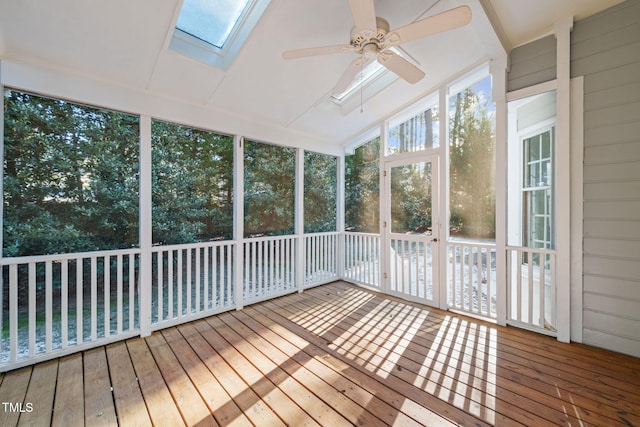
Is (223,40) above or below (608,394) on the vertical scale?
above

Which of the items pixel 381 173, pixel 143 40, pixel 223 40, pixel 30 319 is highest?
pixel 223 40

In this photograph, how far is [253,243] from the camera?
11.7ft

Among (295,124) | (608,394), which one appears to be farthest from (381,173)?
(608,394)

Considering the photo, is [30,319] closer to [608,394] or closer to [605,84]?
[608,394]

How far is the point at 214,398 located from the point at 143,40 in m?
2.76

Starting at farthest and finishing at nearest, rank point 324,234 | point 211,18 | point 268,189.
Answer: point 324,234
point 268,189
point 211,18

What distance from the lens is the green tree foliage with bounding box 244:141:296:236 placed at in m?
Answer: 3.52

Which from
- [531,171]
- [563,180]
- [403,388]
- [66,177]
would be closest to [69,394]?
[66,177]

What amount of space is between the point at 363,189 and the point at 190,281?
2.84 meters

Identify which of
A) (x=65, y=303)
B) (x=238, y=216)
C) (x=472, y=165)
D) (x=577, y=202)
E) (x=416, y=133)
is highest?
(x=416, y=133)

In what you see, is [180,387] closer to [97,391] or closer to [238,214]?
[97,391]

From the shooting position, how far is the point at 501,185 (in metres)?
2.89

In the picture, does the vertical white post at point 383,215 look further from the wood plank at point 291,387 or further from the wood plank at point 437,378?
the wood plank at point 291,387

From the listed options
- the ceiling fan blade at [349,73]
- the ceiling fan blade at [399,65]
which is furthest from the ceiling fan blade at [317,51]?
the ceiling fan blade at [399,65]
